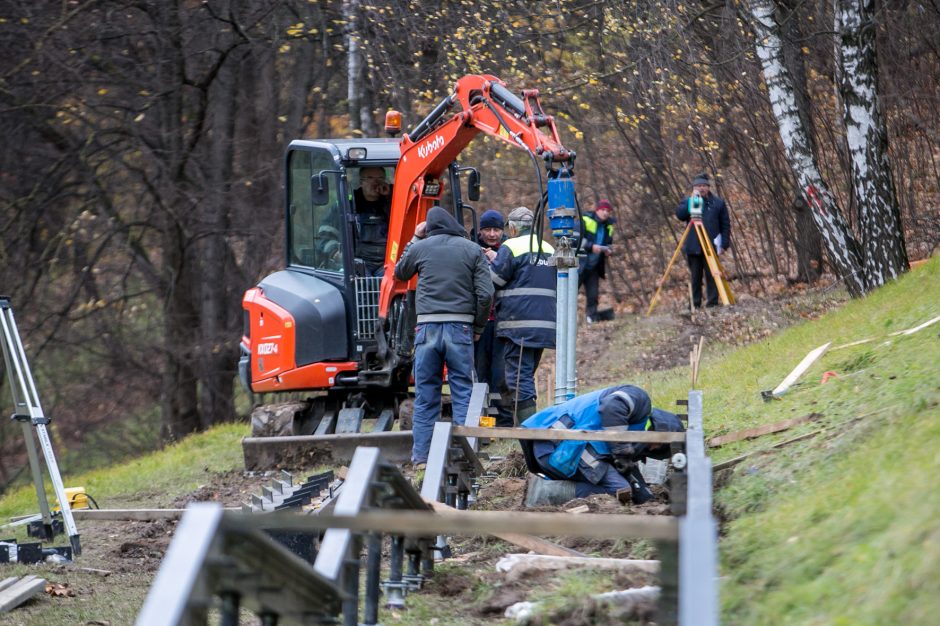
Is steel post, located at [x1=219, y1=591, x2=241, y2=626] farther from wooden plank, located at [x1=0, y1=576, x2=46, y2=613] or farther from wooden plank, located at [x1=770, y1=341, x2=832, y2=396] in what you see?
wooden plank, located at [x1=770, y1=341, x2=832, y2=396]

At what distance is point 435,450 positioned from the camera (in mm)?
6688

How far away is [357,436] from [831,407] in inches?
195

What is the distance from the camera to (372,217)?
40.6 feet

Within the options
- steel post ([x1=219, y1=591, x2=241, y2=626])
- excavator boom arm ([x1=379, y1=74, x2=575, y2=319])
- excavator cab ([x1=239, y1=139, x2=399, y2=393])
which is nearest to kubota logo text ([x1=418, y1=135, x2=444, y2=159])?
excavator boom arm ([x1=379, y1=74, x2=575, y2=319])

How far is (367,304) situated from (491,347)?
4.93 feet

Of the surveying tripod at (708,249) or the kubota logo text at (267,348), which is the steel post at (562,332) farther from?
the surveying tripod at (708,249)

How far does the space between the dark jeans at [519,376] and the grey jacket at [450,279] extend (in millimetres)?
979

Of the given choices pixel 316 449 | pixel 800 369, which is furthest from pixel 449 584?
pixel 316 449

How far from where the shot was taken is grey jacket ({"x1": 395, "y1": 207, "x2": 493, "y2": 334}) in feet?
31.8

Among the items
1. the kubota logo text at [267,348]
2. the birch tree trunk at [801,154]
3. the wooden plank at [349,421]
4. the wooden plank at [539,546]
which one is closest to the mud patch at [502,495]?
the wooden plank at [539,546]

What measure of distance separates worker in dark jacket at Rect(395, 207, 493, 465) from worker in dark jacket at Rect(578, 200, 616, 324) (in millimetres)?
9091

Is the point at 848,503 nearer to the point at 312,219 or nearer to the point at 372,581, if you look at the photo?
the point at 372,581

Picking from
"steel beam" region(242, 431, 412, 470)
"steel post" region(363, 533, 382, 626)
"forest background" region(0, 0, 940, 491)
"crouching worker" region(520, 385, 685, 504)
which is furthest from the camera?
"forest background" region(0, 0, 940, 491)

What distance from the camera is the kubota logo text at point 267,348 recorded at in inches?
485
